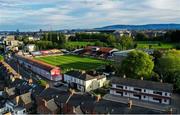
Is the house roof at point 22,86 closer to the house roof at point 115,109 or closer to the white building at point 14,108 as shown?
the white building at point 14,108

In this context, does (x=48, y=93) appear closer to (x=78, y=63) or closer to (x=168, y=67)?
(x=168, y=67)

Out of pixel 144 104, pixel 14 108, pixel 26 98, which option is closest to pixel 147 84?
pixel 144 104

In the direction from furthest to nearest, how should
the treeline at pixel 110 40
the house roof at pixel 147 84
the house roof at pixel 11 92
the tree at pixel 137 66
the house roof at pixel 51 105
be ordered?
the treeline at pixel 110 40, the tree at pixel 137 66, the house roof at pixel 11 92, the house roof at pixel 147 84, the house roof at pixel 51 105

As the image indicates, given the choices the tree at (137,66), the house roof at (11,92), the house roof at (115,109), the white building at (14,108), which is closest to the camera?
the house roof at (115,109)

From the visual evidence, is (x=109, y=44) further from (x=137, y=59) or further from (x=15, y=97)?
(x=15, y=97)

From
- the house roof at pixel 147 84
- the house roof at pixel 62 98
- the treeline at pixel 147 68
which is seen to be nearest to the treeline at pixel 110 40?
the treeline at pixel 147 68

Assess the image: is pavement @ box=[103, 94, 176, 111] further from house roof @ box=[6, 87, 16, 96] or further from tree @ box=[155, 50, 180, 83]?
house roof @ box=[6, 87, 16, 96]

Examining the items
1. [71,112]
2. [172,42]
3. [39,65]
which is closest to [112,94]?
[71,112]
